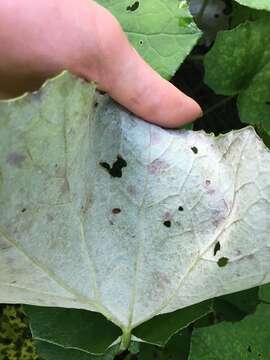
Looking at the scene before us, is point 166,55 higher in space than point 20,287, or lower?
higher

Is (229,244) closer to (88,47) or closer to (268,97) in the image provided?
(88,47)

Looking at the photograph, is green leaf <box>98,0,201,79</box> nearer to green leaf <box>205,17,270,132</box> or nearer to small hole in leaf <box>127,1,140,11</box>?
small hole in leaf <box>127,1,140,11</box>

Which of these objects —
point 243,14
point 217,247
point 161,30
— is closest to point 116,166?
point 217,247

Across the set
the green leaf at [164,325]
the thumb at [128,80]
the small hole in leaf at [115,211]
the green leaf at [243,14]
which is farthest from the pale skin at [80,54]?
the green leaf at [243,14]

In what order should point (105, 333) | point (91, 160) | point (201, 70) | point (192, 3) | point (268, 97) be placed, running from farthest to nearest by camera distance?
point (201, 70) < point (192, 3) < point (268, 97) < point (105, 333) < point (91, 160)

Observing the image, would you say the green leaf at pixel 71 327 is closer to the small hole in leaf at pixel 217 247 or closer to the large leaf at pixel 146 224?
the large leaf at pixel 146 224

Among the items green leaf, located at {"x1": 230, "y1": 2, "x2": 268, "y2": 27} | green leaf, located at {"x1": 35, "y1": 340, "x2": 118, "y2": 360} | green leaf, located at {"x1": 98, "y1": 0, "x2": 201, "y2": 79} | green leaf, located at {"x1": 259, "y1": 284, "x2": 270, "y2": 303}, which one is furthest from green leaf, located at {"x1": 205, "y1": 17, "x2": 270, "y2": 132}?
green leaf, located at {"x1": 35, "y1": 340, "x2": 118, "y2": 360}

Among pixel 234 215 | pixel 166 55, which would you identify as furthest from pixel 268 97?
pixel 234 215
